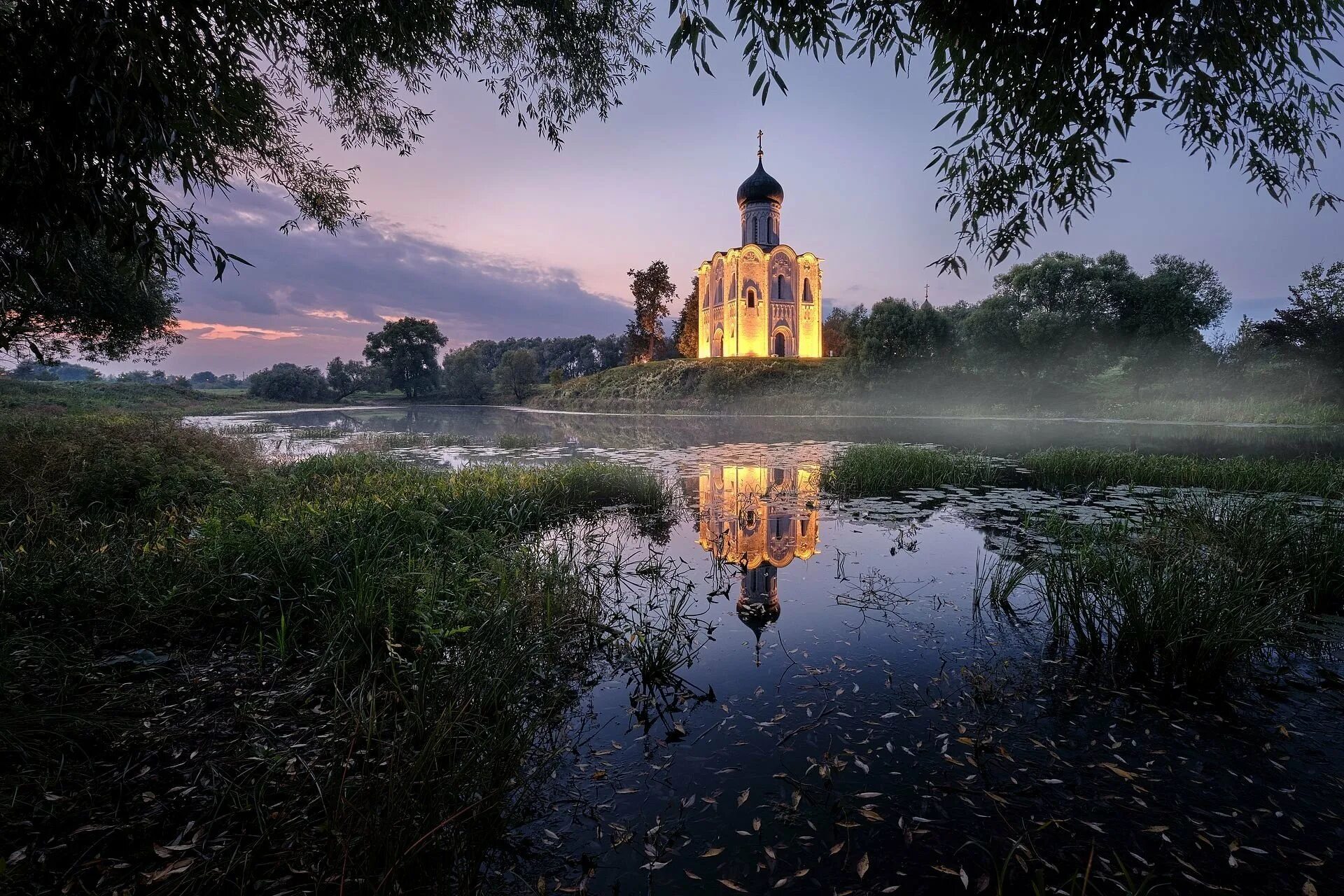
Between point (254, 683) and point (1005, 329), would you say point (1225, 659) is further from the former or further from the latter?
point (1005, 329)

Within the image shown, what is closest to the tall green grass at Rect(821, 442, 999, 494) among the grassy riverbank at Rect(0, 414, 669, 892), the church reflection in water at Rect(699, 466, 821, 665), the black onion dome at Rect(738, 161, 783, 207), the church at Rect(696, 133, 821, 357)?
the church reflection in water at Rect(699, 466, 821, 665)

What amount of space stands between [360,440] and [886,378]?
4075 centimetres

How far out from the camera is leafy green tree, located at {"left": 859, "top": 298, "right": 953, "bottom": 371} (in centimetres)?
4694

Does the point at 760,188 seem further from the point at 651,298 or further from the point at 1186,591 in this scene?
the point at 1186,591

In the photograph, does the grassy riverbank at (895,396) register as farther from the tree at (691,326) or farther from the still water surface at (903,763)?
the still water surface at (903,763)

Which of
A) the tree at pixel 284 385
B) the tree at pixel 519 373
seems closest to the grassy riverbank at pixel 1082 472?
the tree at pixel 519 373

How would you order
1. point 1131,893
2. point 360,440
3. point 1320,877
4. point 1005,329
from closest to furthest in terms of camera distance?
point 1131,893
point 1320,877
point 360,440
point 1005,329

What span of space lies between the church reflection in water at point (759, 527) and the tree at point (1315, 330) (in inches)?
1455

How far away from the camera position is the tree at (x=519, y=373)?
81.1 metres

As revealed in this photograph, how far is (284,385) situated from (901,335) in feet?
269

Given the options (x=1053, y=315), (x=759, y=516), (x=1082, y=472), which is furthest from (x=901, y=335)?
(x=759, y=516)

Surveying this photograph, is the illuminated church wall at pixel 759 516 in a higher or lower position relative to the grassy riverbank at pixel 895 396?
lower

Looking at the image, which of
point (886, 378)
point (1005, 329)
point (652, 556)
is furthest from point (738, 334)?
point (652, 556)

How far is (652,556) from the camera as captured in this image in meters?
8.07
